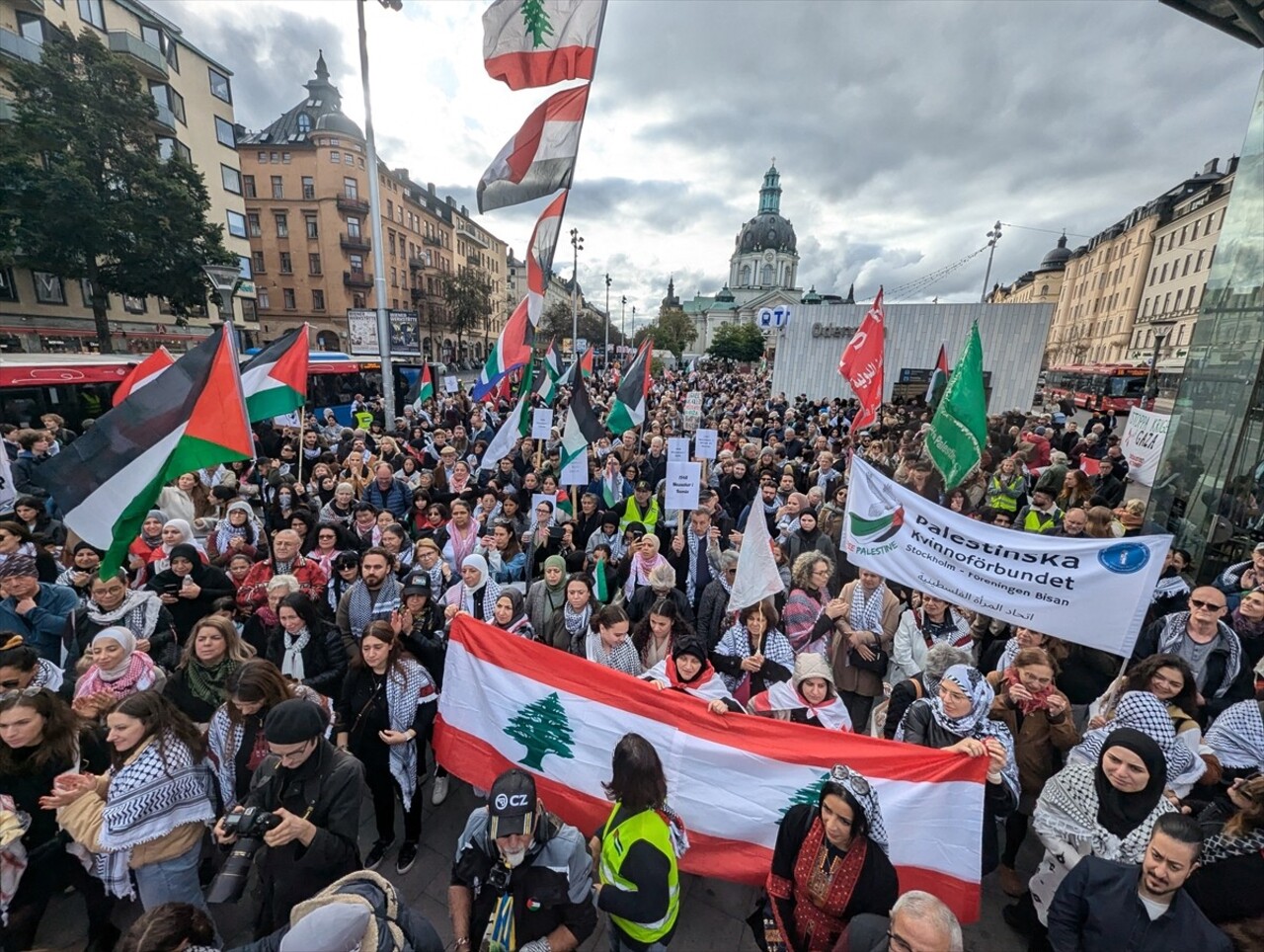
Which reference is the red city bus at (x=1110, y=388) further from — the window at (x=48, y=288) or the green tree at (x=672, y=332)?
the green tree at (x=672, y=332)

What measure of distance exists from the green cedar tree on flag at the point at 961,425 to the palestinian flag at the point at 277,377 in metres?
8.04

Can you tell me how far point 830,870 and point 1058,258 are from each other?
103808 millimetres

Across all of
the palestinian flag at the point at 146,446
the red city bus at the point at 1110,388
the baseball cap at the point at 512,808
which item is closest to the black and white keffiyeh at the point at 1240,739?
the baseball cap at the point at 512,808

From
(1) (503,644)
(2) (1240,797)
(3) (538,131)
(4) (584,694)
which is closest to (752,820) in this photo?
(4) (584,694)

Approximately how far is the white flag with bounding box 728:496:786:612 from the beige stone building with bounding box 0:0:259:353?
2943 cm

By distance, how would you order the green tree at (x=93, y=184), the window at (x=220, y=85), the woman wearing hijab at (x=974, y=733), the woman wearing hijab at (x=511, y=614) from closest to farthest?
1. the woman wearing hijab at (x=974, y=733)
2. the woman wearing hijab at (x=511, y=614)
3. the green tree at (x=93, y=184)
4. the window at (x=220, y=85)

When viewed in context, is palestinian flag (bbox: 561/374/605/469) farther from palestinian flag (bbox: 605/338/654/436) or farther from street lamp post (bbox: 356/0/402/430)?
street lamp post (bbox: 356/0/402/430)

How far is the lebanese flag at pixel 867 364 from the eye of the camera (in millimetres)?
9828

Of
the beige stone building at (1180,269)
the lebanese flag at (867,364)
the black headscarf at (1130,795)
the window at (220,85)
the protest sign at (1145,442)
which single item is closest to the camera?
the black headscarf at (1130,795)

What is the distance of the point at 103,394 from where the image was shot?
46.2 ft

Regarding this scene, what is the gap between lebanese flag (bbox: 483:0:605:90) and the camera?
6129mm

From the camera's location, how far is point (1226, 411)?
23.2 ft

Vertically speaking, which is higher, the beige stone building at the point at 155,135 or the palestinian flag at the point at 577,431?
the beige stone building at the point at 155,135

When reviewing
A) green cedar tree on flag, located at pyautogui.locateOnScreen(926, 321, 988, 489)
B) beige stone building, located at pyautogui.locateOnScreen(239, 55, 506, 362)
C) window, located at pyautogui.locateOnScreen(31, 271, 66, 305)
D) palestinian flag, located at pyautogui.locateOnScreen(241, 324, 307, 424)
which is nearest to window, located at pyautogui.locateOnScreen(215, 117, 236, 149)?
beige stone building, located at pyautogui.locateOnScreen(239, 55, 506, 362)
